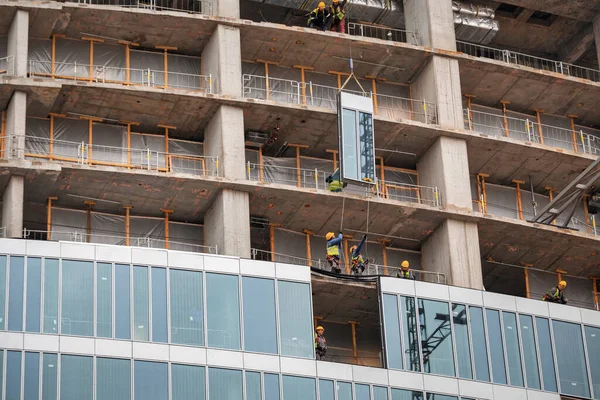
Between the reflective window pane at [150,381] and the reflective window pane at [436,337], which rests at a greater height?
the reflective window pane at [436,337]

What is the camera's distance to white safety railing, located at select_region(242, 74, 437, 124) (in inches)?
2665

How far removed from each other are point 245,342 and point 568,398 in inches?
541

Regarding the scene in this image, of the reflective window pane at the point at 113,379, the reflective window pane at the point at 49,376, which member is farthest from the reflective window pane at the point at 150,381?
the reflective window pane at the point at 49,376

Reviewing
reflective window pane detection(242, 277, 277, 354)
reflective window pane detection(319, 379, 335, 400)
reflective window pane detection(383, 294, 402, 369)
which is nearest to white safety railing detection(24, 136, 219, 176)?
reflective window pane detection(242, 277, 277, 354)

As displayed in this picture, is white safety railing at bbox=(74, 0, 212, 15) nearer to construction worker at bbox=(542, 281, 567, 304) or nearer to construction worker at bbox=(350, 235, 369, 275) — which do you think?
construction worker at bbox=(350, 235, 369, 275)

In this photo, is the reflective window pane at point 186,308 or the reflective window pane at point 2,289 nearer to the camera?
the reflective window pane at point 2,289

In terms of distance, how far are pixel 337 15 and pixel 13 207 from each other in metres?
17.4

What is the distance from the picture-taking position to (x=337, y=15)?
67688 mm

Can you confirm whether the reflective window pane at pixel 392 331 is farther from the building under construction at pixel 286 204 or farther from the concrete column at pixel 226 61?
the concrete column at pixel 226 61

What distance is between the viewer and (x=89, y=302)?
182 ft

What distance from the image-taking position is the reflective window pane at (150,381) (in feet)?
179

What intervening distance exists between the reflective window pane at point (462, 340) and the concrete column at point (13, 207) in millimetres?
17383

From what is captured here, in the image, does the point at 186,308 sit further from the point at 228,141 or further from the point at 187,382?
the point at 228,141

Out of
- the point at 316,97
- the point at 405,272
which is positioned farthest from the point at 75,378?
the point at 316,97
